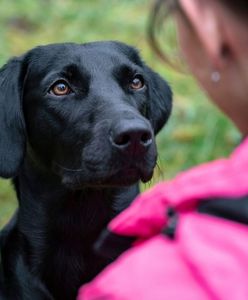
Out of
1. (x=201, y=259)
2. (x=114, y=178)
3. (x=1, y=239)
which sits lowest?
(x=1, y=239)

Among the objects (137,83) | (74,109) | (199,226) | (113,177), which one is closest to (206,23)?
(199,226)

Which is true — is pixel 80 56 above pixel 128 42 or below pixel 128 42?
above

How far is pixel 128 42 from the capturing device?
27.8ft

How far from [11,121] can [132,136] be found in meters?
0.80

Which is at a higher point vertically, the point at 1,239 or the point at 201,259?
the point at 201,259

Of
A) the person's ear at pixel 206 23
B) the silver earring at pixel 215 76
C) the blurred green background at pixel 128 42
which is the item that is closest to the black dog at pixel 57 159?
the silver earring at pixel 215 76

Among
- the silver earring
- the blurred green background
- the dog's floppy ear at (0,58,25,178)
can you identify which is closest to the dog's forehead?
the dog's floppy ear at (0,58,25,178)

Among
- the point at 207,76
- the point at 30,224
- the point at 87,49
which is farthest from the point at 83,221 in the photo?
the point at 207,76

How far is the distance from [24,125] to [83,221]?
0.51 m

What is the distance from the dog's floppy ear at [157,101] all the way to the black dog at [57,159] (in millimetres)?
179

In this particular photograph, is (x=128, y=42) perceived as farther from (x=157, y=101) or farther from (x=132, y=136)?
(x=132, y=136)

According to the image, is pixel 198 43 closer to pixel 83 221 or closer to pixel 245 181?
pixel 245 181

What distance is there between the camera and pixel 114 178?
3160 mm

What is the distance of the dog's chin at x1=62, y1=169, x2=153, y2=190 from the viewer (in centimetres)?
314
